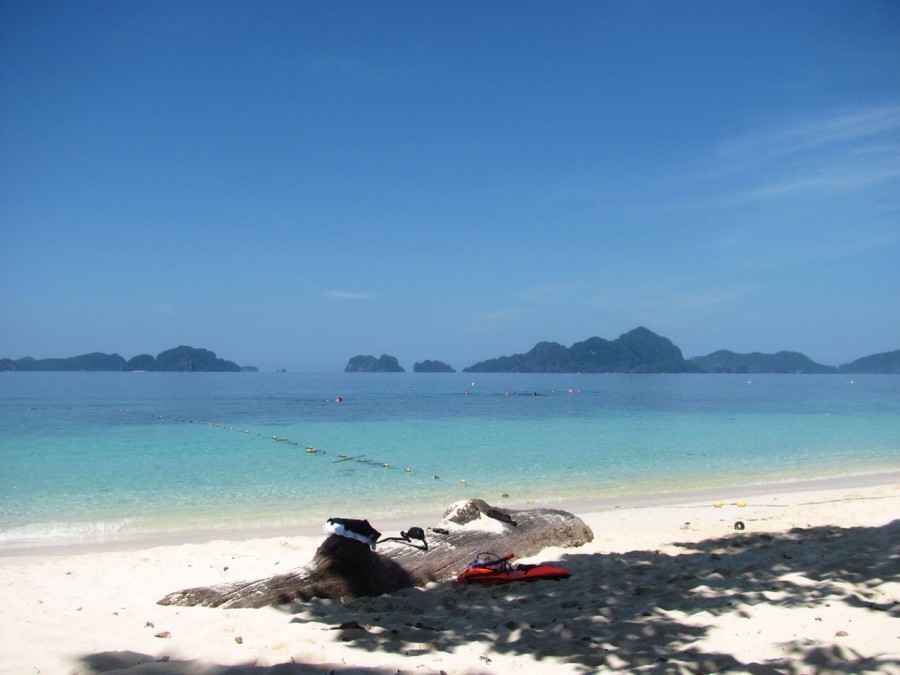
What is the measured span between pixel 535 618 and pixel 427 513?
8574 millimetres

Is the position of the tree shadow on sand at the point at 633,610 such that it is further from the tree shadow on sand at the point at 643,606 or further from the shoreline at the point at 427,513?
the shoreline at the point at 427,513

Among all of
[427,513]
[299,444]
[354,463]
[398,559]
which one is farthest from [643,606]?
[299,444]

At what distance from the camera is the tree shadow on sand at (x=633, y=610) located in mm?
4227

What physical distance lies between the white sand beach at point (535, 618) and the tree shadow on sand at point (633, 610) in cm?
2

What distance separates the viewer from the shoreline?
11055mm

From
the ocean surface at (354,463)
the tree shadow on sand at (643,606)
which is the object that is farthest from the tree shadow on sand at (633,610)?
the ocean surface at (354,463)

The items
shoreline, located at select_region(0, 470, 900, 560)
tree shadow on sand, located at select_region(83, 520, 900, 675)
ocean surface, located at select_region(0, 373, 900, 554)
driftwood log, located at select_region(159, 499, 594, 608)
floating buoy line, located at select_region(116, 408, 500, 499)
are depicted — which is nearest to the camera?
tree shadow on sand, located at select_region(83, 520, 900, 675)

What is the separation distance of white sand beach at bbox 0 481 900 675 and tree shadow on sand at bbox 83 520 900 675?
0.06 ft

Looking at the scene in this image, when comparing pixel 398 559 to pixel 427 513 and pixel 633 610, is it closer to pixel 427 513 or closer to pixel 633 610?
pixel 633 610

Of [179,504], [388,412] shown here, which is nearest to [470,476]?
[179,504]

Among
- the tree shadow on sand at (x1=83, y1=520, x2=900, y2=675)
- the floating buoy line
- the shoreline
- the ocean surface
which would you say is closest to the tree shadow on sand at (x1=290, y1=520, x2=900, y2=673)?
the tree shadow on sand at (x1=83, y1=520, x2=900, y2=675)

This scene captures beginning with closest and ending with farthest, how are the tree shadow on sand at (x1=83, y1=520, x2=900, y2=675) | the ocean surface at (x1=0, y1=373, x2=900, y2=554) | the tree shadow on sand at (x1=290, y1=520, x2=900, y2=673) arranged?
the tree shadow on sand at (x1=83, y1=520, x2=900, y2=675), the tree shadow on sand at (x1=290, y1=520, x2=900, y2=673), the ocean surface at (x1=0, y1=373, x2=900, y2=554)

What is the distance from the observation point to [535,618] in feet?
17.8

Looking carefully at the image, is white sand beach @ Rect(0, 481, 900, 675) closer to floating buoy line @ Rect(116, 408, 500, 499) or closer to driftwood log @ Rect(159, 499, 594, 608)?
driftwood log @ Rect(159, 499, 594, 608)
